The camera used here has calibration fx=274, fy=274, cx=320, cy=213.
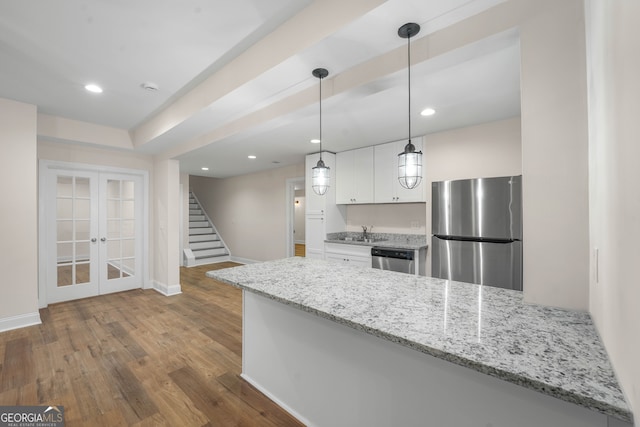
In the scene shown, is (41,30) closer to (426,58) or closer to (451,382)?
(426,58)

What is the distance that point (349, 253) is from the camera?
4.13 metres

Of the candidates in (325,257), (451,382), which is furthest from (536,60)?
(325,257)

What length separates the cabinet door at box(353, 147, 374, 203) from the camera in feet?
13.7

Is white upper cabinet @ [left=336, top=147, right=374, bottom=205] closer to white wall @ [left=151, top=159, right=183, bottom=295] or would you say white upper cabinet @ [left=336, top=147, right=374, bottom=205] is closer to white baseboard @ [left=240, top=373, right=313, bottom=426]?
white wall @ [left=151, top=159, right=183, bottom=295]

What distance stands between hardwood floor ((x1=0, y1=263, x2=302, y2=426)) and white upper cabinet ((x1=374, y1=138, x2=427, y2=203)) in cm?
261

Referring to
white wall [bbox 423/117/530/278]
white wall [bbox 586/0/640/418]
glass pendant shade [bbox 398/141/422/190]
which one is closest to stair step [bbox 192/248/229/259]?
white wall [bbox 423/117/530/278]

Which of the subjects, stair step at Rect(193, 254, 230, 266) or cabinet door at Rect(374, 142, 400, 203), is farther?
stair step at Rect(193, 254, 230, 266)

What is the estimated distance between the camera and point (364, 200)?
4.25 m

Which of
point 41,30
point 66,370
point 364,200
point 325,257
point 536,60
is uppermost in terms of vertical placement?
point 41,30

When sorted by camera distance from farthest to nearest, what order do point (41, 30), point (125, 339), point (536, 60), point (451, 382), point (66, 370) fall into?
point (125, 339)
point (66, 370)
point (41, 30)
point (536, 60)
point (451, 382)

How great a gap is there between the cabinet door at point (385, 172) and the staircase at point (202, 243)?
4924 millimetres

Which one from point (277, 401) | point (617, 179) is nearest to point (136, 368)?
point (277, 401)

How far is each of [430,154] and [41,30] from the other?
12.6ft

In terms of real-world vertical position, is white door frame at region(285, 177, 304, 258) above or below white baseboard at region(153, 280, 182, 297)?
above
